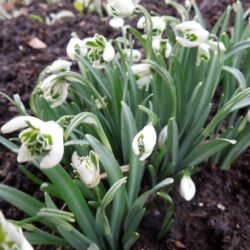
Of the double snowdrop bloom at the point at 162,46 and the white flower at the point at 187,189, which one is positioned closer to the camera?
the white flower at the point at 187,189

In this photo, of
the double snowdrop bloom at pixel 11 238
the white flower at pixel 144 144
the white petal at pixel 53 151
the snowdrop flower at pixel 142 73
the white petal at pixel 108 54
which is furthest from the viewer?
the snowdrop flower at pixel 142 73

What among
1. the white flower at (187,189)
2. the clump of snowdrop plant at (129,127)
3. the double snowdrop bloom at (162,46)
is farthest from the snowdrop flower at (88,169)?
the double snowdrop bloom at (162,46)

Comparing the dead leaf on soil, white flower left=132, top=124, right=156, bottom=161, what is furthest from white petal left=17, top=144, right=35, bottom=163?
the dead leaf on soil

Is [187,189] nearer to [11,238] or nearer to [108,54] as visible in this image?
[108,54]

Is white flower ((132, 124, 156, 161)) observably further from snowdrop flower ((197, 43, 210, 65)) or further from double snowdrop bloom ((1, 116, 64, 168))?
snowdrop flower ((197, 43, 210, 65))

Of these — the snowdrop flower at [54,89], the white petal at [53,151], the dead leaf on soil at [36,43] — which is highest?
the white petal at [53,151]

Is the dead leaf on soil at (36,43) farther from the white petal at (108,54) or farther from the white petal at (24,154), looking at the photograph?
the white petal at (24,154)

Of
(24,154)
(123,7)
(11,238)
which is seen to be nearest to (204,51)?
(123,7)

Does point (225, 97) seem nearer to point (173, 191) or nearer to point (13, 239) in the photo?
point (173, 191)
